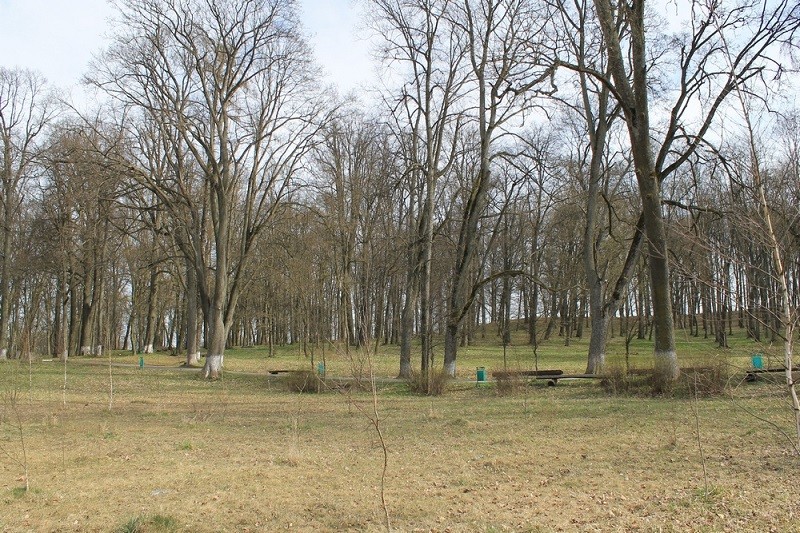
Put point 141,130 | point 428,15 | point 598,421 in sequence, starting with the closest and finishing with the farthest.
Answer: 1. point 598,421
2. point 428,15
3. point 141,130

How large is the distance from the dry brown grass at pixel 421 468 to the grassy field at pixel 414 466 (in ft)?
0.10

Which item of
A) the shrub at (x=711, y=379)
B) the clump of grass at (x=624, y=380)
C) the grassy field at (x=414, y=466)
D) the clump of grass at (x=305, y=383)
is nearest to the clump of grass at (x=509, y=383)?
the grassy field at (x=414, y=466)

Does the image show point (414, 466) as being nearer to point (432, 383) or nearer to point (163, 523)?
point (163, 523)

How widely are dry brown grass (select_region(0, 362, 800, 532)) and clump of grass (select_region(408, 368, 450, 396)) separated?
2.77 meters

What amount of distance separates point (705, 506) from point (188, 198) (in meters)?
20.8

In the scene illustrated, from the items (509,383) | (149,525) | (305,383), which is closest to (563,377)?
(509,383)

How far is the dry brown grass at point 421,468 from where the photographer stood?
5.82 metres

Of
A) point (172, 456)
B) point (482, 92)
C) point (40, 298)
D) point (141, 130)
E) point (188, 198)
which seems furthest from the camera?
point (40, 298)

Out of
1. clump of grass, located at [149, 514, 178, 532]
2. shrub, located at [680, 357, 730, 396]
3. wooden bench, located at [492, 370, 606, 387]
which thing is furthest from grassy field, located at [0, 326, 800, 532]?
wooden bench, located at [492, 370, 606, 387]

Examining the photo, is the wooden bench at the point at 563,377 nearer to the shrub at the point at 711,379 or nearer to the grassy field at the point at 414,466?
the grassy field at the point at 414,466

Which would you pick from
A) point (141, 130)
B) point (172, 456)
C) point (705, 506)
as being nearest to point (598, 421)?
point (705, 506)

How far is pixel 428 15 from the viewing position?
21.1 meters

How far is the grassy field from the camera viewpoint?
5.81 meters

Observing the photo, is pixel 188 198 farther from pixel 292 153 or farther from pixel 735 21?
pixel 735 21
